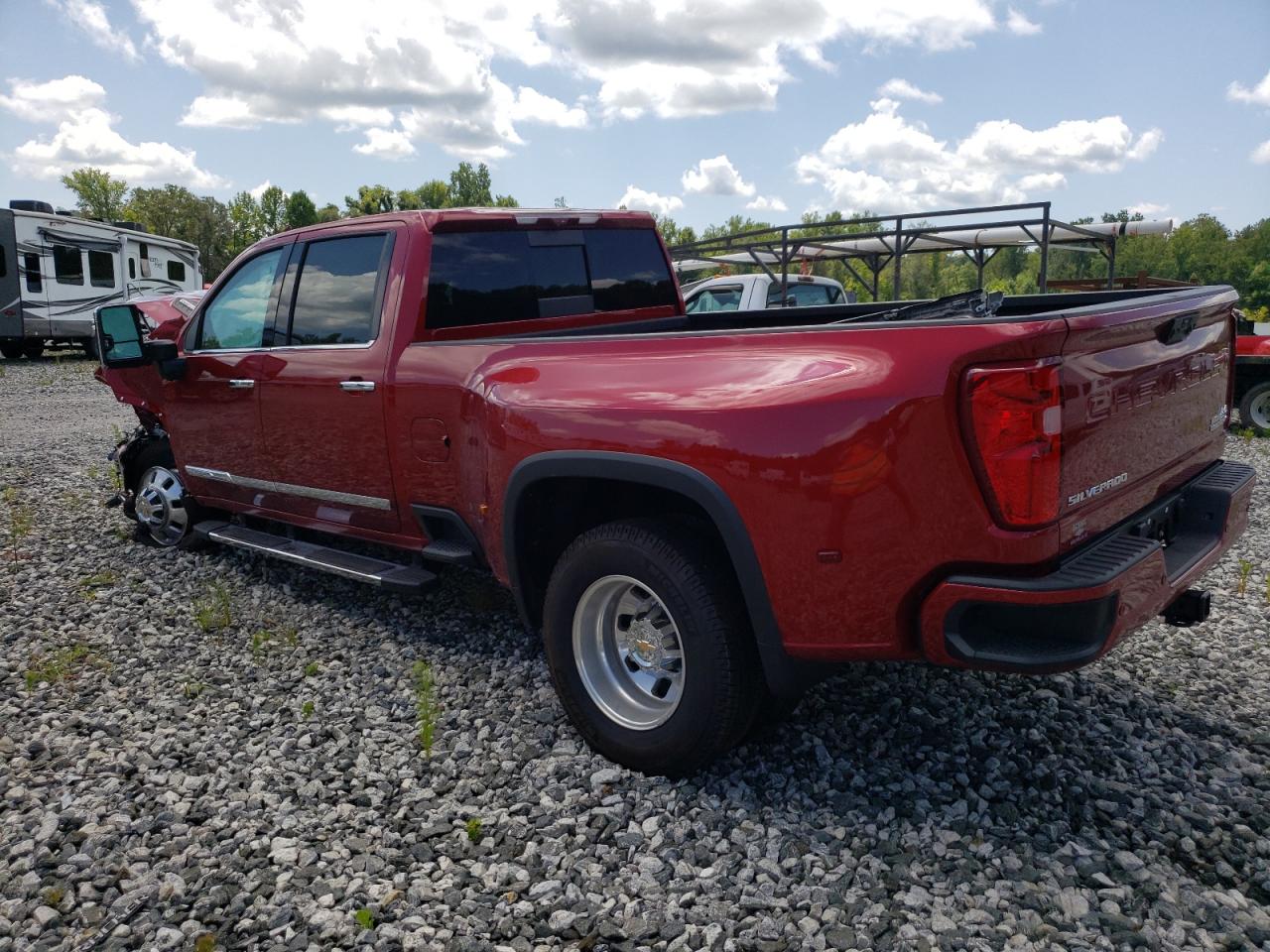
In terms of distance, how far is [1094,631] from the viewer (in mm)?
2479

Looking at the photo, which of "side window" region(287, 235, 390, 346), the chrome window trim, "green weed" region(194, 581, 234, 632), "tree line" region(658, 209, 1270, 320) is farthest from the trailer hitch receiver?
"tree line" region(658, 209, 1270, 320)

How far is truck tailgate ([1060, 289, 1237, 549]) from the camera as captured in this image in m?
2.50

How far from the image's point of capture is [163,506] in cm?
618

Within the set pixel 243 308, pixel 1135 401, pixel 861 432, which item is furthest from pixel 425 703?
pixel 243 308

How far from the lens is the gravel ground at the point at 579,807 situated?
259 centimetres

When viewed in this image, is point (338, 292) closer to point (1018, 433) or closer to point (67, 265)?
point (1018, 433)

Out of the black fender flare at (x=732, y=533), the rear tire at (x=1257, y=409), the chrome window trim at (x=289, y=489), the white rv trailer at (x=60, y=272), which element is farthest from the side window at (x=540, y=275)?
the white rv trailer at (x=60, y=272)

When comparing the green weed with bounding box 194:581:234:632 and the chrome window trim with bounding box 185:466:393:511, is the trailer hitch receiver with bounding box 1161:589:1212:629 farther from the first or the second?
the green weed with bounding box 194:581:234:632

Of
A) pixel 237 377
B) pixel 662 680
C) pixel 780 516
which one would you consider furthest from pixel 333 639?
pixel 780 516

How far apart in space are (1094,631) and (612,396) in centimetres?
153

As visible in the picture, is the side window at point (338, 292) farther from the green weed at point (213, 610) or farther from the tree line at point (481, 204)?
the tree line at point (481, 204)

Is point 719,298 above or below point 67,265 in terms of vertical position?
below

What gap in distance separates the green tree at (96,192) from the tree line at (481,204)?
0.09 meters

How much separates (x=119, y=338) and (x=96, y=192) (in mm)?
93264
